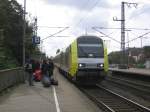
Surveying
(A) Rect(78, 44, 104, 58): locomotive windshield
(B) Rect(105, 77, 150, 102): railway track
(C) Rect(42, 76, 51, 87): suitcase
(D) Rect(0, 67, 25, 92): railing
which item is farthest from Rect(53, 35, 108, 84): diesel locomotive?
(D) Rect(0, 67, 25, 92): railing

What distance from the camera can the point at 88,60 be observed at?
28.0 m

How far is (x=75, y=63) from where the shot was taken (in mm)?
28234

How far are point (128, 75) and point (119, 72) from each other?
5.00 m

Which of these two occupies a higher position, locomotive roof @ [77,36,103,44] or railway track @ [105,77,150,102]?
locomotive roof @ [77,36,103,44]

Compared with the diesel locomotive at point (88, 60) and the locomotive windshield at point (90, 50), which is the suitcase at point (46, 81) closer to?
the diesel locomotive at point (88, 60)

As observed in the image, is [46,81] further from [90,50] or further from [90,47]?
[90,47]

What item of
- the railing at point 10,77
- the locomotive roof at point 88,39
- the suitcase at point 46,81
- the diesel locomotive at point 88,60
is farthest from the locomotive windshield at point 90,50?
the railing at point 10,77

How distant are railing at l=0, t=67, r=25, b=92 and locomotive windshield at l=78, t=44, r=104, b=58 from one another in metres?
4.21

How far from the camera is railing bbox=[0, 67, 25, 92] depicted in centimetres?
2258

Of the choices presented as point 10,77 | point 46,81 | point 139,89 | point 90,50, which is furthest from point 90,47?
Answer: point 10,77

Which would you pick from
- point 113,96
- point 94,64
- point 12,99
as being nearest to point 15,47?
point 94,64

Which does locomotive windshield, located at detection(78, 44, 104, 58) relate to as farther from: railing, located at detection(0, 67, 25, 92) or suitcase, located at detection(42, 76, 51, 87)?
railing, located at detection(0, 67, 25, 92)

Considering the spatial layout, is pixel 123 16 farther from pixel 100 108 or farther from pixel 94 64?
pixel 100 108

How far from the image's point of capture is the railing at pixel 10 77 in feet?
74.1
